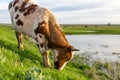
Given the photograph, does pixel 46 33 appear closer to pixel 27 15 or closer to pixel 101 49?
pixel 27 15

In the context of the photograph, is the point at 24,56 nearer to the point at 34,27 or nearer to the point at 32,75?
the point at 34,27

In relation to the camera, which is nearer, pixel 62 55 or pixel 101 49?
pixel 62 55

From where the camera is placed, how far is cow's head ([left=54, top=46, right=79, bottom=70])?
13.5 meters

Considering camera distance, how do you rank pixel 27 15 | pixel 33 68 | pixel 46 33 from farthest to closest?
pixel 27 15
pixel 46 33
pixel 33 68

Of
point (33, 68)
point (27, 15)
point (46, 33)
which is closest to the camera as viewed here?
point (33, 68)

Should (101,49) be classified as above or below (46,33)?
below

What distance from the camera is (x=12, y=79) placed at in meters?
6.40

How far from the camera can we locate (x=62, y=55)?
13.5 m

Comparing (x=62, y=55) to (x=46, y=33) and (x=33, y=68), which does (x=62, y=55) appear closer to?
(x=46, y=33)

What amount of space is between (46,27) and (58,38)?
69cm

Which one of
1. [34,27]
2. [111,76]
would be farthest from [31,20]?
[111,76]

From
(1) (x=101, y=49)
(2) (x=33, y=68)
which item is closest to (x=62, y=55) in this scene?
(2) (x=33, y=68)

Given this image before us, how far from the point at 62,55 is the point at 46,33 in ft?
3.83

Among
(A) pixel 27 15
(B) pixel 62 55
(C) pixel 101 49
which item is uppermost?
(A) pixel 27 15
